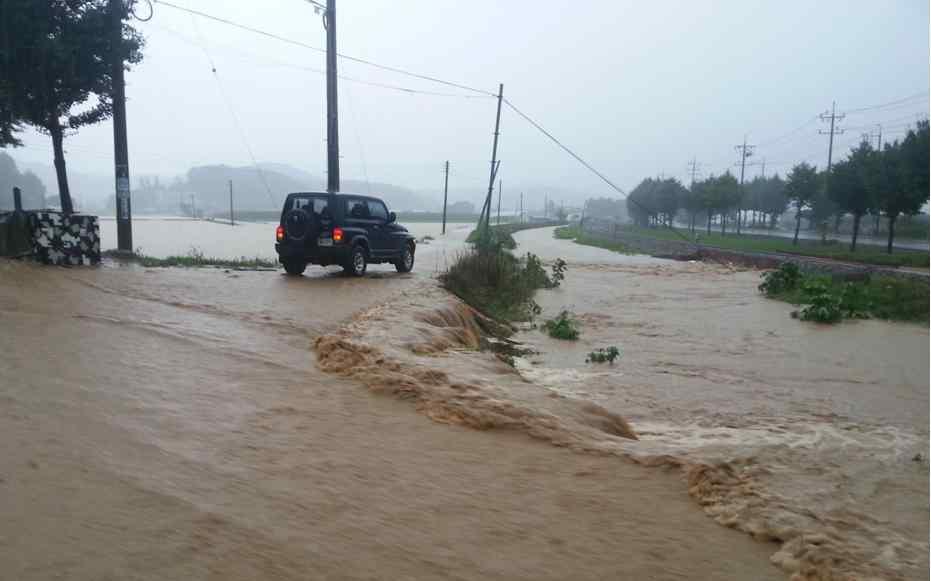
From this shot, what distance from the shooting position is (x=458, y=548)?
376 cm

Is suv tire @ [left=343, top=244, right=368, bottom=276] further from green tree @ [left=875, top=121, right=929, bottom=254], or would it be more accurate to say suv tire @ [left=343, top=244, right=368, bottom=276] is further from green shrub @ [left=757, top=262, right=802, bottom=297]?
green tree @ [left=875, top=121, right=929, bottom=254]

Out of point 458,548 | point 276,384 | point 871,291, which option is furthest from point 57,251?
point 871,291

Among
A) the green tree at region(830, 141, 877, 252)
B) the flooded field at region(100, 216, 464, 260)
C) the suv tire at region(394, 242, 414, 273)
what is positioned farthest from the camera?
the green tree at region(830, 141, 877, 252)

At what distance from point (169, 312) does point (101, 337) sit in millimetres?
2004

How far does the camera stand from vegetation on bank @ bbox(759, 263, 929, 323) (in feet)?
56.8

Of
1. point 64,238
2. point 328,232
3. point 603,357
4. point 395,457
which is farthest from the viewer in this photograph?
point 328,232

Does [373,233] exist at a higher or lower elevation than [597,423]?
higher

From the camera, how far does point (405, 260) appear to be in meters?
18.4

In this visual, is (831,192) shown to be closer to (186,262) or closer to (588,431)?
(186,262)

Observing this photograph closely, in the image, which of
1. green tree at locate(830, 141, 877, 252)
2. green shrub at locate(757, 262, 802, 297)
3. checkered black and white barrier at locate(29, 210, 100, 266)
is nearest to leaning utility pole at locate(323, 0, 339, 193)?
checkered black and white barrier at locate(29, 210, 100, 266)

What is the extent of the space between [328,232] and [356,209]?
101cm

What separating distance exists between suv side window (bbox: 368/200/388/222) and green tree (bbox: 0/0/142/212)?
646 centimetres

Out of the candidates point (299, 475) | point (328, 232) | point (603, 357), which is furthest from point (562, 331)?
point (299, 475)

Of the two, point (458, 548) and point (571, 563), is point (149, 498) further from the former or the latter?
point (571, 563)
